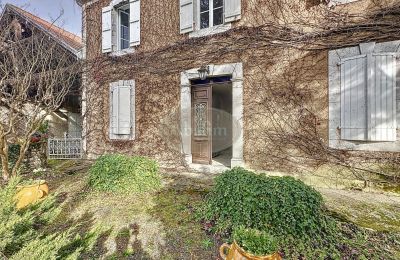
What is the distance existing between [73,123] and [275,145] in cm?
978

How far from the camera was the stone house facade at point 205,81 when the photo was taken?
4.63 metres

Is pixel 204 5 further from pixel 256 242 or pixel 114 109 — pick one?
pixel 256 242

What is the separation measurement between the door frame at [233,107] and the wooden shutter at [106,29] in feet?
10.7

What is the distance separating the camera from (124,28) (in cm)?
816

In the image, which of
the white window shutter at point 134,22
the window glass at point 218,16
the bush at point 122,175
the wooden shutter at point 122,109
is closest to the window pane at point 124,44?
the white window shutter at point 134,22

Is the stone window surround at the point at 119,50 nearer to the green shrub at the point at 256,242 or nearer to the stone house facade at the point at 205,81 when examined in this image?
the stone house facade at the point at 205,81

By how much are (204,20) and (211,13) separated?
283mm

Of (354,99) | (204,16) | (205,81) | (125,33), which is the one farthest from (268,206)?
(125,33)

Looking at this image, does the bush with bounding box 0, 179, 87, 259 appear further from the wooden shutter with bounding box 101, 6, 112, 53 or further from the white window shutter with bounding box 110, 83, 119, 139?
the wooden shutter with bounding box 101, 6, 112, 53

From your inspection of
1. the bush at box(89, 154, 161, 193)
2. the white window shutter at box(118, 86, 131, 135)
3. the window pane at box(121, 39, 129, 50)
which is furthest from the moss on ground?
the window pane at box(121, 39, 129, 50)

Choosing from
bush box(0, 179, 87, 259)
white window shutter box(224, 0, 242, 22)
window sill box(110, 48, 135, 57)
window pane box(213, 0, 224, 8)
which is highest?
window pane box(213, 0, 224, 8)

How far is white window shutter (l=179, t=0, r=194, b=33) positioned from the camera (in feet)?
20.7

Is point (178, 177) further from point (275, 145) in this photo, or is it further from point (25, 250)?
point (25, 250)

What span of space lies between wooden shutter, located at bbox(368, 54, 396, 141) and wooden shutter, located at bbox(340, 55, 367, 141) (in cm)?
13
